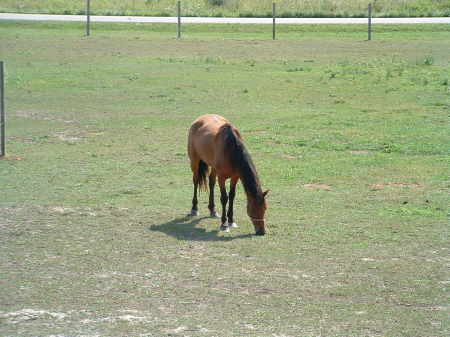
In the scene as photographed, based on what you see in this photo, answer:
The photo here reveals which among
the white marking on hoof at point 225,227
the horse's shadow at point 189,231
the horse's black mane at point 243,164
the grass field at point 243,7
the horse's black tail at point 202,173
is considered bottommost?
the horse's shadow at point 189,231

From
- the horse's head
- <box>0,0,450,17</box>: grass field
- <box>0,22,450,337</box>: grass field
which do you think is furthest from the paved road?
the horse's head

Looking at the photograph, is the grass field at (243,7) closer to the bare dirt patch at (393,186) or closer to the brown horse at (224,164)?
the bare dirt patch at (393,186)

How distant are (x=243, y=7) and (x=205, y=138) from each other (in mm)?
38824

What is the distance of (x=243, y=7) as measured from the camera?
4853cm

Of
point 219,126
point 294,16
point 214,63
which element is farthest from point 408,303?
point 294,16

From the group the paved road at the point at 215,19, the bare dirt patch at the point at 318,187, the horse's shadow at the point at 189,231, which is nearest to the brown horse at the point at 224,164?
the horse's shadow at the point at 189,231

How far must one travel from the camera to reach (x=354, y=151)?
15.6m

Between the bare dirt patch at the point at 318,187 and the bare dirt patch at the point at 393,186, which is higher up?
the bare dirt patch at the point at 393,186

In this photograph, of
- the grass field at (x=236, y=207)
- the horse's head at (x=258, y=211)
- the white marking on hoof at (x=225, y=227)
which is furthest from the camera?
the white marking on hoof at (x=225, y=227)

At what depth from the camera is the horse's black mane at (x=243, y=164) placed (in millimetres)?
10172

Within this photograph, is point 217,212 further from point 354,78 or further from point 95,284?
point 354,78

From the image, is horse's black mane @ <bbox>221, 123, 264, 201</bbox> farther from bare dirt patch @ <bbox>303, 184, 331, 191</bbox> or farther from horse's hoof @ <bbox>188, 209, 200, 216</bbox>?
bare dirt patch @ <bbox>303, 184, 331, 191</bbox>

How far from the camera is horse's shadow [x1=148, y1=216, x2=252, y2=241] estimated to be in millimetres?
10266

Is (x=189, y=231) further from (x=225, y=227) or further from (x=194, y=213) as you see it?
(x=194, y=213)
